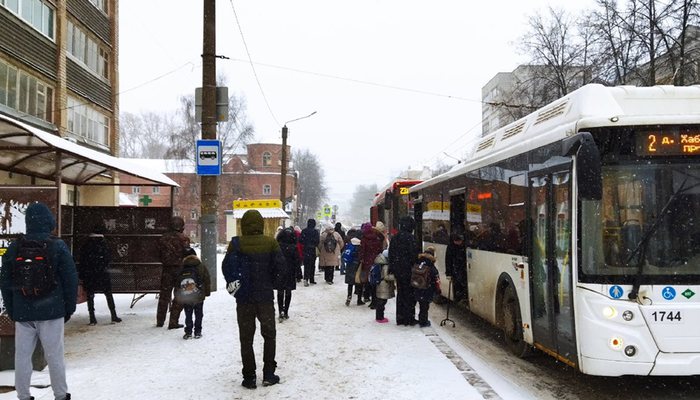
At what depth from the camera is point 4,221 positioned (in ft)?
23.3

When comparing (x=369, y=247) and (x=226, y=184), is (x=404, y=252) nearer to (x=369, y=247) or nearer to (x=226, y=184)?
(x=369, y=247)

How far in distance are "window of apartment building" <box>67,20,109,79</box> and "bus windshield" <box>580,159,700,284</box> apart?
22339mm

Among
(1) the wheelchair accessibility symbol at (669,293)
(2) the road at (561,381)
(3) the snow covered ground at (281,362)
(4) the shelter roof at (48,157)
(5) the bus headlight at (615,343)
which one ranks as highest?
(4) the shelter roof at (48,157)

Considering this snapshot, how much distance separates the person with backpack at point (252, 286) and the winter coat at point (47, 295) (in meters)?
1.62

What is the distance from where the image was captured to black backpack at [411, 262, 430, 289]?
31.9 feet

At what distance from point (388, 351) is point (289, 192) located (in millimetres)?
78838

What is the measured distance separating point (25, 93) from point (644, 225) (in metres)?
19.5

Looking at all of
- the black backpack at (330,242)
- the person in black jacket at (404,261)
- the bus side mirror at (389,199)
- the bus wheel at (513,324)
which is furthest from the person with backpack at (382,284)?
the bus side mirror at (389,199)

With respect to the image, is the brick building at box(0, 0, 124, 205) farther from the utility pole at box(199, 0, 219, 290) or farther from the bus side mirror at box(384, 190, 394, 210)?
the bus side mirror at box(384, 190, 394, 210)

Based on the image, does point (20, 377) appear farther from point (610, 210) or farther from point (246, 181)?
point (246, 181)

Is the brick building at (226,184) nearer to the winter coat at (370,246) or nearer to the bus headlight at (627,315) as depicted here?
the winter coat at (370,246)

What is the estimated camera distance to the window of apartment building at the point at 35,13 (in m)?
18.4

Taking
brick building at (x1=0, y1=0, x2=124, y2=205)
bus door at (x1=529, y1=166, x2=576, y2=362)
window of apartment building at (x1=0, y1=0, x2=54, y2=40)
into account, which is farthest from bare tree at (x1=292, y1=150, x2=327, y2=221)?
bus door at (x1=529, y1=166, x2=576, y2=362)

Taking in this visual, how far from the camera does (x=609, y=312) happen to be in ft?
18.5
